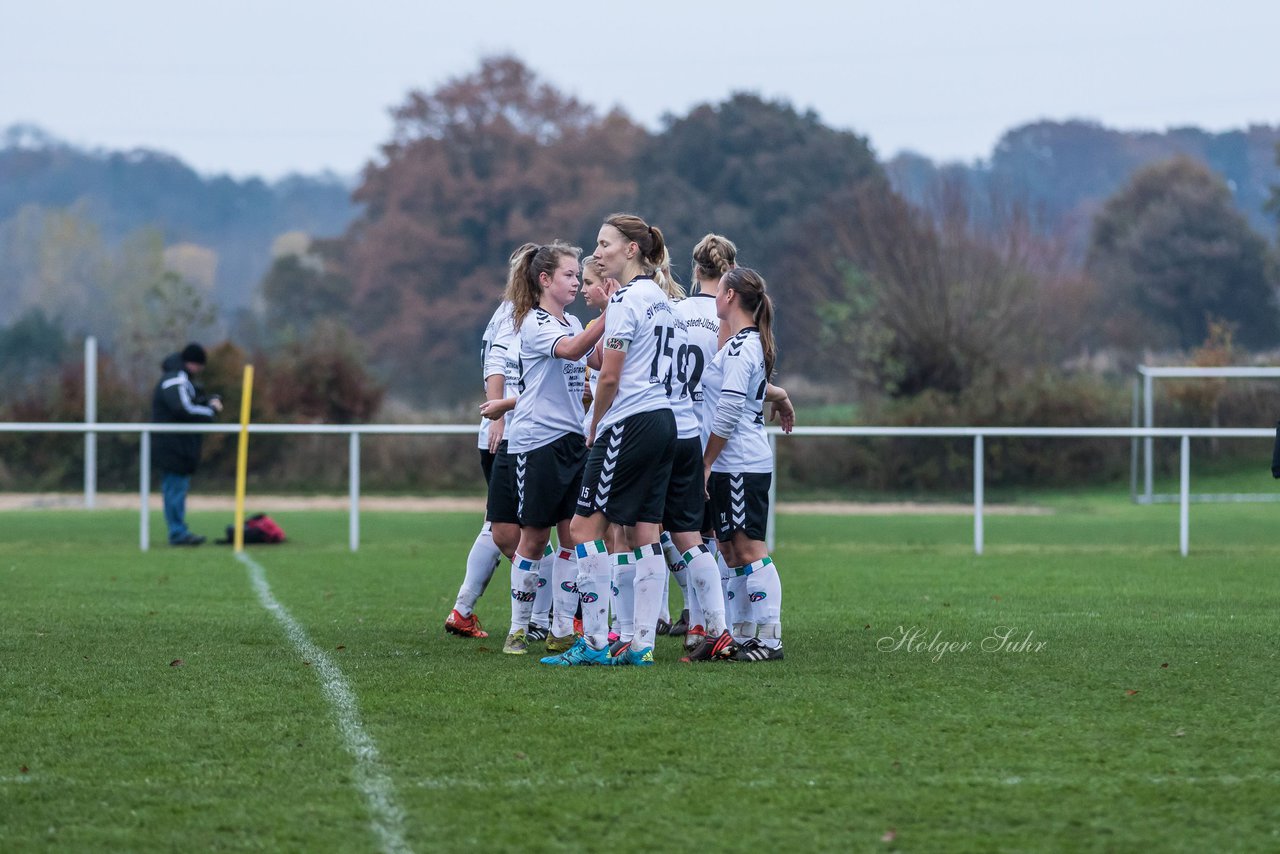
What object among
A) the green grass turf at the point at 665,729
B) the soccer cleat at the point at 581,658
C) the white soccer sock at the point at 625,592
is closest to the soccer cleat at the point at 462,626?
the green grass turf at the point at 665,729

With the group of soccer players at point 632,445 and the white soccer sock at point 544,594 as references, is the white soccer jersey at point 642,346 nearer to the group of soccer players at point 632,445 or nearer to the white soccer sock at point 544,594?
the group of soccer players at point 632,445

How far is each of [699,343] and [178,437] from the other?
8.50m

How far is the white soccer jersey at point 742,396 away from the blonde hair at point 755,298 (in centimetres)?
6

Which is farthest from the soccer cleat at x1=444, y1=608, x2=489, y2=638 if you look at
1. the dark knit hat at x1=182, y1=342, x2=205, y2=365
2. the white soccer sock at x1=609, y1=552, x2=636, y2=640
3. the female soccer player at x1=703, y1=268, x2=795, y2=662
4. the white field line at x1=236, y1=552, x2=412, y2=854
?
the dark knit hat at x1=182, y1=342, x2=205, y2=365

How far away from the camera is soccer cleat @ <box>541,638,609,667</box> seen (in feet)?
22.5

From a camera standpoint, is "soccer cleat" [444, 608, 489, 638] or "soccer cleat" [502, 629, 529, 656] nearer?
"soccer cleat" [502, 629, 529, 656]

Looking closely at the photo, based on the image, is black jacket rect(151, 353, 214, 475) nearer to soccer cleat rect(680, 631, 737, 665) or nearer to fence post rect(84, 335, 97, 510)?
fence post rect(84, 335, 97, 510)

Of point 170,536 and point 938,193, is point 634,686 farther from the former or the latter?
point 938,193

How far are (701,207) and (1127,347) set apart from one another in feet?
45.0

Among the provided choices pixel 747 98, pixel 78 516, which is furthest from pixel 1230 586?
pixel 747 98

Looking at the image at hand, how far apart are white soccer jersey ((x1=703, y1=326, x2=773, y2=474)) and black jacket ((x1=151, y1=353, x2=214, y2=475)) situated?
814cm

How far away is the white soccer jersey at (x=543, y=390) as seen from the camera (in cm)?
711

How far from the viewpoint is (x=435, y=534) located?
1697cm

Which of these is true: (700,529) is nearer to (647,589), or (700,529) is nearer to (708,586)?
(708,586)
